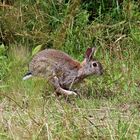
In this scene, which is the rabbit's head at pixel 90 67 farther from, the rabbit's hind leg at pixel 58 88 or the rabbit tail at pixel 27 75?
the rabbit tail at pixel 27 75

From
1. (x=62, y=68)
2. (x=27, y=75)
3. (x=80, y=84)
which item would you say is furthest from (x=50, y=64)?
(x=80, y=84)

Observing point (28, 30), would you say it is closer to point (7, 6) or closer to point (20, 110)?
point (7, 6)

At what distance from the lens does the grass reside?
5223 millimetres

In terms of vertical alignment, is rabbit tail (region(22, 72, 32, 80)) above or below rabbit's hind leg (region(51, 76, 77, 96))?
above

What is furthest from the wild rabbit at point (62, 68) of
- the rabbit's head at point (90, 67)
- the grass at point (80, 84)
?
the grass at point (80, 84)

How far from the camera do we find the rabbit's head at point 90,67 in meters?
7.14

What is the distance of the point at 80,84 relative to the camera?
7.20 meters

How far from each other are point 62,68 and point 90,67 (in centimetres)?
28

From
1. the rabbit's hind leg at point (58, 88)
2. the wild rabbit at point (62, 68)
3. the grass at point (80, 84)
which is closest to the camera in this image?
the grass at point (80, 84)

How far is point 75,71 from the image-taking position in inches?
282

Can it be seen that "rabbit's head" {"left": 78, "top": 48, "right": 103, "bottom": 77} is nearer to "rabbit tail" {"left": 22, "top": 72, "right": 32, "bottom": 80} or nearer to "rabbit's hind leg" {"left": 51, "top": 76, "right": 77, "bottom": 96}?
"rabbit's hind leg" {"left": 51, "top": 76, "right": 77, "bottom": 96}

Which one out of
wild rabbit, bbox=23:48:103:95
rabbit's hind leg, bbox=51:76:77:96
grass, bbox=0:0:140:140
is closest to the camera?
grass, bbox=0:0:140:140

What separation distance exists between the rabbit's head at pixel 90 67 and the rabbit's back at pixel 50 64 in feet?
0.27

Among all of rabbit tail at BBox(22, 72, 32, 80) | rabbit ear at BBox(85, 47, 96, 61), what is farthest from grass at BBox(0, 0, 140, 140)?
rabbit ear at BBox(85, 47, 96, 61)
